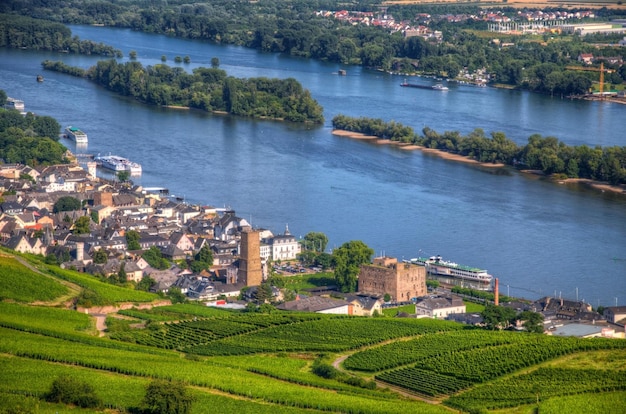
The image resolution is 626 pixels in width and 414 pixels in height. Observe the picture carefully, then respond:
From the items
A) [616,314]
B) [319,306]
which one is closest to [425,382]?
[319,306]

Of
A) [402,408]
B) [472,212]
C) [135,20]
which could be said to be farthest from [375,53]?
[402,408]

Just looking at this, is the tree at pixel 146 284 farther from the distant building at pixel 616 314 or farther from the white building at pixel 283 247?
the distant building at pixel 616 314

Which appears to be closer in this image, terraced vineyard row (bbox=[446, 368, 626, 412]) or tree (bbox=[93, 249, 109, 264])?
terraced vineyard row (bbox=[446, 368, 626, 412])

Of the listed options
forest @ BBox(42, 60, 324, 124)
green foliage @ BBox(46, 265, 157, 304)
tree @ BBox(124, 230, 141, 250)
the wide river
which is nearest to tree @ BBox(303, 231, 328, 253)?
the wide river

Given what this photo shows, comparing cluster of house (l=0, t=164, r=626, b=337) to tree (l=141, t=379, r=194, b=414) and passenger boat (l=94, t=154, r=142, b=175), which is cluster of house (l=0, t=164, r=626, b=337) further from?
tree (l=141, t=379, r=194, b=414)

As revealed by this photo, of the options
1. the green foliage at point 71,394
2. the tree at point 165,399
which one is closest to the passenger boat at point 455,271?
the tree at point 165,399

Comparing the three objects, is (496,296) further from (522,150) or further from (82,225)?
(522,150)
